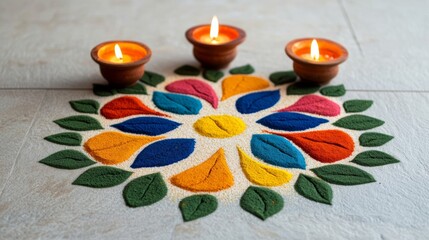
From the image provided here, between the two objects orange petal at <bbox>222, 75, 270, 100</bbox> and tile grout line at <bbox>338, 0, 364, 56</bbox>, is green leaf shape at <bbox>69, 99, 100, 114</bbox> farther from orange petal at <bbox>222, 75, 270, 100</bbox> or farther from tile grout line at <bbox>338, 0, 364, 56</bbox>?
tile grout line at <bbox>338, 0, 364, 56</bbox>

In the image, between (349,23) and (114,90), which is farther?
(349,23)

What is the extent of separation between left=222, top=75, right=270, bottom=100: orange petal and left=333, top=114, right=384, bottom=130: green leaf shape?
0.25 metres

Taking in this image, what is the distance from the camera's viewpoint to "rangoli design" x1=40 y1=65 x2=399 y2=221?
1.02 metres

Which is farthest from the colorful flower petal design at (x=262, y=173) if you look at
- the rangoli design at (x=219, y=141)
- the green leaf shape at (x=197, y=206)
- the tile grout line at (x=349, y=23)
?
the tile grout line at (x=349, y=23)

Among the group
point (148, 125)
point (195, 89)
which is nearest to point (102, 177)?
point (148, 125)

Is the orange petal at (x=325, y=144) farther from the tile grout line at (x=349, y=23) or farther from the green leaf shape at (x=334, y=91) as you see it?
the tile grout line at (x=349, y=23)

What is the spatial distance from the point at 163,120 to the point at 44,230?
41cm

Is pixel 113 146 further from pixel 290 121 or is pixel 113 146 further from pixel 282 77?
pixel 282 77

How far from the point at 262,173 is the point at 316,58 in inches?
17.1

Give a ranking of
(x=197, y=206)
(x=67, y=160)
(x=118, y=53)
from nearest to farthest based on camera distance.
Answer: (x=197, y=206), (x=67, y=160), (x=118, y=53)

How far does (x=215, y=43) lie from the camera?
140cm

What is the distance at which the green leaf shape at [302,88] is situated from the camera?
134 centimetres

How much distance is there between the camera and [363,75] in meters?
1.43

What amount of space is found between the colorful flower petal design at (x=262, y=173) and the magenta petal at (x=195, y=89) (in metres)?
0.25
